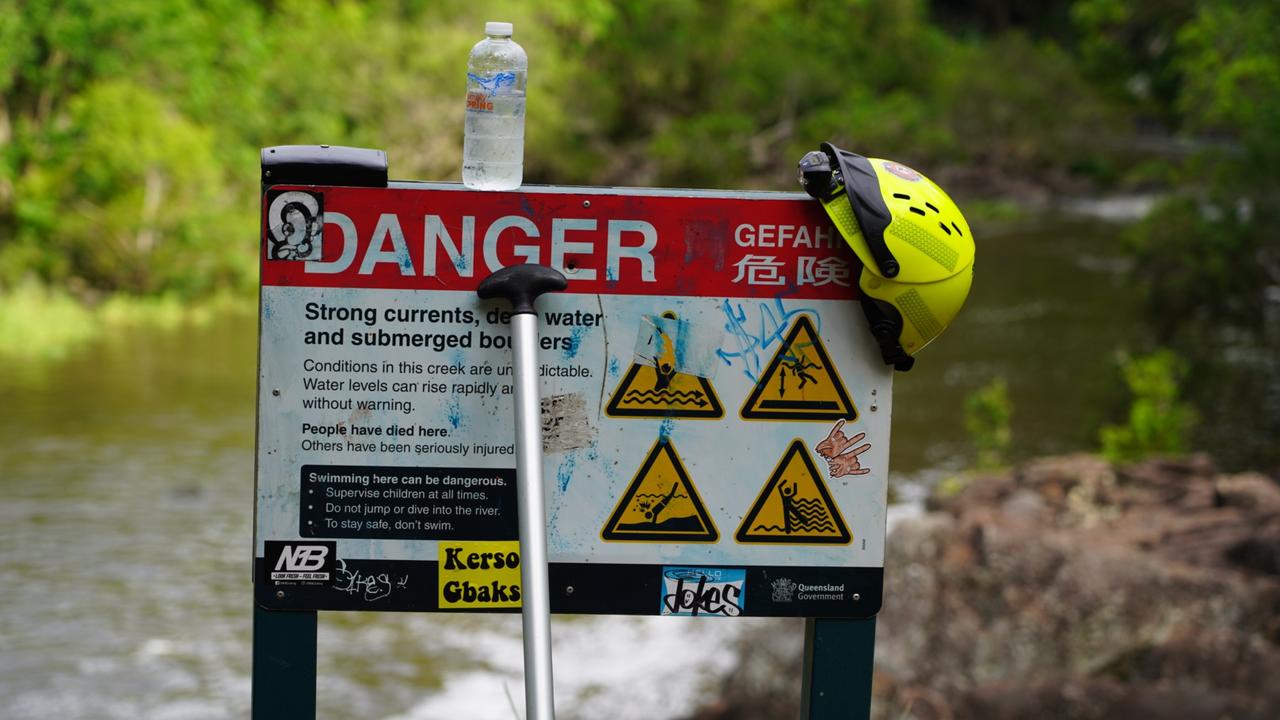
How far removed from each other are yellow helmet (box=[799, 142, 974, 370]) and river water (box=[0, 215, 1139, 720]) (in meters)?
1.83

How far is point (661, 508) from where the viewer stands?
2312 millimetres

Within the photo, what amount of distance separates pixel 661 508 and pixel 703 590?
0.50ft

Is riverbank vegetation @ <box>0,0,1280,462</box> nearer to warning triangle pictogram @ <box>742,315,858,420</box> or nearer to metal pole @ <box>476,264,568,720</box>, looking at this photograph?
warning triangle pictogram @ <box>742,315,858,420</box>

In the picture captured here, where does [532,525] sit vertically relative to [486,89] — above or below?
below

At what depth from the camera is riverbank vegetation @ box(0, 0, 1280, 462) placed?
44.5 ft

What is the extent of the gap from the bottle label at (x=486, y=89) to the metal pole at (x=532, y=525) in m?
0.41

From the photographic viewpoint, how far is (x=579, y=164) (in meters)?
32.4

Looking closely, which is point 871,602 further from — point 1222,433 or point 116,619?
point 1222,433

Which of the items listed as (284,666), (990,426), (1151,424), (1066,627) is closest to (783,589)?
(284,666)

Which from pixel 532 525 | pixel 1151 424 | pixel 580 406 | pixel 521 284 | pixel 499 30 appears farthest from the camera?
pixel 1151 424

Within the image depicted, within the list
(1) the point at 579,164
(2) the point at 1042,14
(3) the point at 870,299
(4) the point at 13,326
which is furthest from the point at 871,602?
(2) the point at 1042,14

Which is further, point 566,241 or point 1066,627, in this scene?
point 1066,627

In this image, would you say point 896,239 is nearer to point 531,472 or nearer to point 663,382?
point 663,382

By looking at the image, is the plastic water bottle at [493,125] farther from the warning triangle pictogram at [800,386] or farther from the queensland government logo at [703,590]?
the queensland government logo at [703,590]
